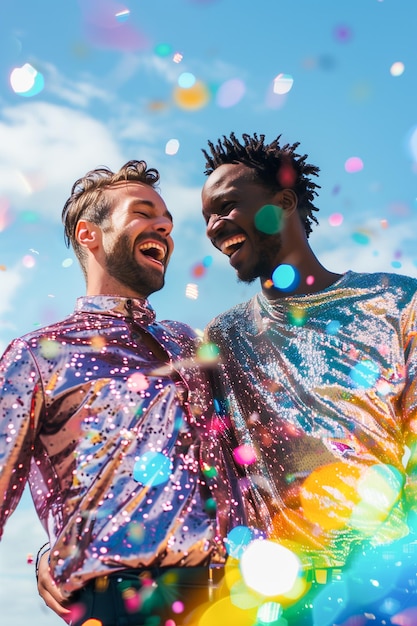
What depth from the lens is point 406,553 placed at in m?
2.68

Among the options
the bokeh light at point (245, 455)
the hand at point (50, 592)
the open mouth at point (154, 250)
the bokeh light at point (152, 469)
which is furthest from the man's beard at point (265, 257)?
the hand at point (50, 592)

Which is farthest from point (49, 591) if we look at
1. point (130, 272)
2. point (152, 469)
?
point (130, 272)

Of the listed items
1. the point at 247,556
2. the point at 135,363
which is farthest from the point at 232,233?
the point at 247,556

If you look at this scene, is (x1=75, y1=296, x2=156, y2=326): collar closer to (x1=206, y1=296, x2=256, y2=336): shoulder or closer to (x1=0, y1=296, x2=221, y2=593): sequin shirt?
(x1=0, y1=296, x2=221, y2=593): sequin shirt

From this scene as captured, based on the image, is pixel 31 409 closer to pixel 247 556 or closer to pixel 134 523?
pixel 134 523

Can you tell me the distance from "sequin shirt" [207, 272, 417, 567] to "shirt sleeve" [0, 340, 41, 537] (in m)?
0.79

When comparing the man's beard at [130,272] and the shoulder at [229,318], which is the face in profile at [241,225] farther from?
the man's beard at [130,272]

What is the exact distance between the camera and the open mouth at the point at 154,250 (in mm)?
3322

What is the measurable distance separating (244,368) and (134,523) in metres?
1.07

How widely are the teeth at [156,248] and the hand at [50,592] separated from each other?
1.47 meters

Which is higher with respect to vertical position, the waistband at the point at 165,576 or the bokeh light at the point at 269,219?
the bokeh light at the point at 269,219

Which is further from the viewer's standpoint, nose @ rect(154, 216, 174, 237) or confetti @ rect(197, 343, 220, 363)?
nose @ rect(154, 216, 174, 237)

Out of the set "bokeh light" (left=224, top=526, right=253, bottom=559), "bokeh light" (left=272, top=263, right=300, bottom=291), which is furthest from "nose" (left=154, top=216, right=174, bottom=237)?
"bokeh light" (left=224, top=526, right=253, bottom=559)

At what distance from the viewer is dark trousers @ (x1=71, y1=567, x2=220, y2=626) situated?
2246mm
